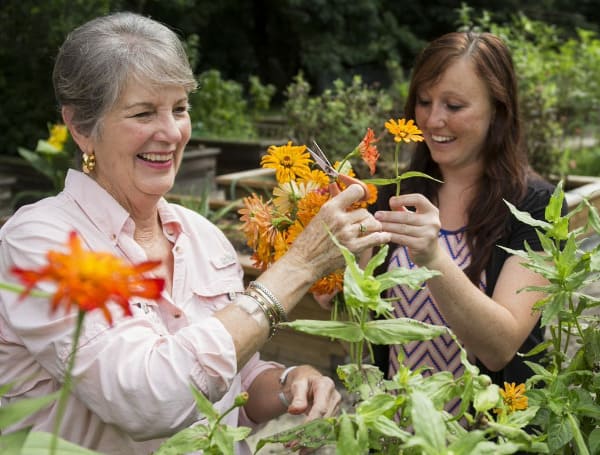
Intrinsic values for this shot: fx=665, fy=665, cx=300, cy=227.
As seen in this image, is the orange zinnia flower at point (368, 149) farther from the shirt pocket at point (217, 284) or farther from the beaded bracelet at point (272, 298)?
the shirt pocket at point (217, 284)

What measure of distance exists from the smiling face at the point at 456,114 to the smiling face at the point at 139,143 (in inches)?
32.9

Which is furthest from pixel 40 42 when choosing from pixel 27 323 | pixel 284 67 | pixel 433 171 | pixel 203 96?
pixel 284 67

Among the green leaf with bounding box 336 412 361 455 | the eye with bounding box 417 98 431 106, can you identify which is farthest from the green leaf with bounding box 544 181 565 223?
the eye with bounding box 417 98 431 106

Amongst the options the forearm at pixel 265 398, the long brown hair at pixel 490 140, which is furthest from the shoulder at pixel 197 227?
the long brown hair at pixel 490 140

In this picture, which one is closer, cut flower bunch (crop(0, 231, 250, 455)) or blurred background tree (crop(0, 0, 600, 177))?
cut flower bunch (crop(0, 231, 250, 455))

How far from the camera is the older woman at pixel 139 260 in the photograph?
3.74ft

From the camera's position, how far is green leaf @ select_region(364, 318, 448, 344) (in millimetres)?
810

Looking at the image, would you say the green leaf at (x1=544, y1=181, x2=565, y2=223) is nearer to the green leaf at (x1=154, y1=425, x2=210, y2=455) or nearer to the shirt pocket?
the green leaf at (x1=154, y1=425, x2=210, y2=455)

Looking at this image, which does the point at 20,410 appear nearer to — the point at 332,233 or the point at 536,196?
the point at 332,233

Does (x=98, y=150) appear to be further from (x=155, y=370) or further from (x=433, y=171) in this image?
(x=433, y=171)

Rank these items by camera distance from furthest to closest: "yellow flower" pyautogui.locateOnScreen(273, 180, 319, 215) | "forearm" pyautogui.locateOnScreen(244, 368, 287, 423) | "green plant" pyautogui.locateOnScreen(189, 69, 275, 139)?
1. "green plant" pyautogui.locateOnScreen(189, 69, 275, 139)
2. "forearm" pyautogui.locateOnScreen(244, 368, 287, 423)
3. "yellow flower" pyautogui.locateOnScreen(273, 180, 319, 215)

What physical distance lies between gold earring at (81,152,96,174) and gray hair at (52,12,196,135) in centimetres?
5

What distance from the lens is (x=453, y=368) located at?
72.1 inches

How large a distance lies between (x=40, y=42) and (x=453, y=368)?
8.12 meters
